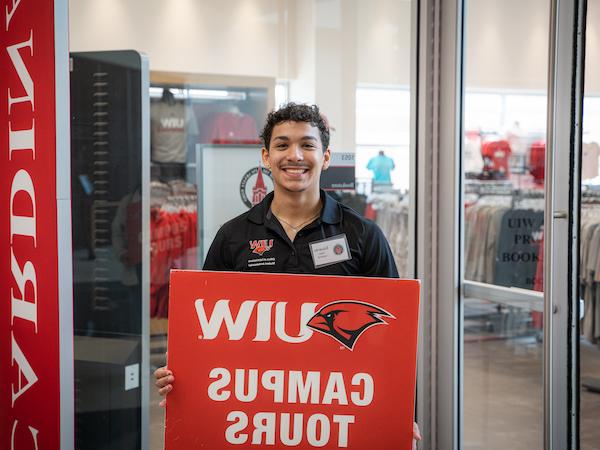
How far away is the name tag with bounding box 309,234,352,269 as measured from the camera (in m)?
2.17

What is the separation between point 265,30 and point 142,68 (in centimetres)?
87

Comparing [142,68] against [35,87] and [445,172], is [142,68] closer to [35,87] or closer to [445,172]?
[35,87]

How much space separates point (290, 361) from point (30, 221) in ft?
3.17

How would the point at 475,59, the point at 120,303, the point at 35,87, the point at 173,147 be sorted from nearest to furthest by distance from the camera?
the point at 35,87
the point at 120,303
the point at 173,147
the point at 475,59

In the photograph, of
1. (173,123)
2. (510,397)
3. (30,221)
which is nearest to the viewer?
(30,221)

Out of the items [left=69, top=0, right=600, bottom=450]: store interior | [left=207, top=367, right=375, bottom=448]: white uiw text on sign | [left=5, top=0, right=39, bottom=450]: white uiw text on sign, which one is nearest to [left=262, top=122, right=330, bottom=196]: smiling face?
[left=207, top=367, right=375, bottom=448]: white uiw text on sign

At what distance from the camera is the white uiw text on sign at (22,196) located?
2314 mm

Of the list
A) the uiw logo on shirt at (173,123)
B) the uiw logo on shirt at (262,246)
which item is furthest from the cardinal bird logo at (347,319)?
the uiw logo on shirt at (173,123)

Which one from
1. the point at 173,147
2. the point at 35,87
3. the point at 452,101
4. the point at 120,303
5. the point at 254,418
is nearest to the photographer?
the point at 254,418

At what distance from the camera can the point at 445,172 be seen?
3.67 metres

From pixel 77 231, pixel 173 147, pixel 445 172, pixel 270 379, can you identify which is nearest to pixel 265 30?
pixel 173 147

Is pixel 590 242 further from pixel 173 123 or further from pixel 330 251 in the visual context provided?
pixel 330 251

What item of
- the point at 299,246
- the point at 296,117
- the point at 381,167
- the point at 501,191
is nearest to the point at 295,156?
the point at 296,117

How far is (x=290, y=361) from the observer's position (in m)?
2.06
